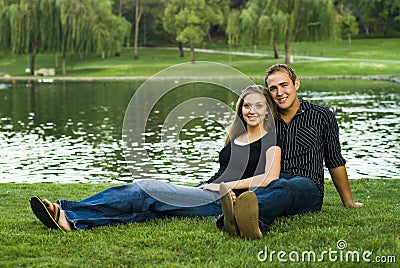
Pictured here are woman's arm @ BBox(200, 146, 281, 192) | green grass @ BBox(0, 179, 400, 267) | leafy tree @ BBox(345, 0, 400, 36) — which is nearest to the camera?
green grass @ BBox(0, 179, 400, 267)

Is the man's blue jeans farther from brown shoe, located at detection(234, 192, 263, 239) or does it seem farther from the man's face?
the man's face

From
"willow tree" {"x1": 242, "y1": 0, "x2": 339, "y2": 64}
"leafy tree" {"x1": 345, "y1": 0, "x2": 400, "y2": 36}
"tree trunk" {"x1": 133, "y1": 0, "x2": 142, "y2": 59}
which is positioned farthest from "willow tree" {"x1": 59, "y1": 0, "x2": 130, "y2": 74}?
"leafy tree" {"x1": 345, "y1": 0, "x2": 400, "y2": 36}

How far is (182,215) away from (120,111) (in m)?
20.0

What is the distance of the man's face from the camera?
557 centimetres

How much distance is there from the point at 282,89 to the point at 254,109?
0.93 feet

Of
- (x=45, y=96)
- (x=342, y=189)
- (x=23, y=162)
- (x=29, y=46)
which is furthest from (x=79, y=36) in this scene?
(x=342, y=189)

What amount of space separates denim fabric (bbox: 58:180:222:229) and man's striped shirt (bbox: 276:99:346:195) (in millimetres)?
669

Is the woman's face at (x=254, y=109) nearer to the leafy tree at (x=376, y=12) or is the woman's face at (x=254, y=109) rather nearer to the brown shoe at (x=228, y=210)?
the brown shoe at (x=228, y=210)

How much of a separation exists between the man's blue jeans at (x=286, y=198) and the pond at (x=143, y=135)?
144 cm

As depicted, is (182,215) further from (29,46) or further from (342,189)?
(29,46)

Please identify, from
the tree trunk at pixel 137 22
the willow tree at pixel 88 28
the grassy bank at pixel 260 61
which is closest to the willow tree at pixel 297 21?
the grassy bank at pixel 260 61

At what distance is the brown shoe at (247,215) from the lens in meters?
4.60

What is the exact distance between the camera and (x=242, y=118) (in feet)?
18.6

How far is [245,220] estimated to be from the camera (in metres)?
4.68
